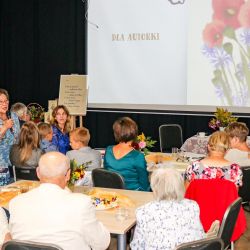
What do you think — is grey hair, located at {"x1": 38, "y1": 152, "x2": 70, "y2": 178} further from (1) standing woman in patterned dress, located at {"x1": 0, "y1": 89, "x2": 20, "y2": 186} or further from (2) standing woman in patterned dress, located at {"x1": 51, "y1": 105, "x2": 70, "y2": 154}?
(2) standing woman in patterned dress, located at {"x1": 51, "y1": 105, "x2": 70, "y2": 154}

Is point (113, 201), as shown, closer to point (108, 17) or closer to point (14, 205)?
point (14, 205)

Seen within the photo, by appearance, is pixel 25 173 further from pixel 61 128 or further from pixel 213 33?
pixel 213 33

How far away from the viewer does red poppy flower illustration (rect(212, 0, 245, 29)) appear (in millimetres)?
7219

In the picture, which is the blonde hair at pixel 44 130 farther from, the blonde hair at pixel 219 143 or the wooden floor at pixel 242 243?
the blonde hair at pixel 219 143

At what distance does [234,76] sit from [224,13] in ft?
3.15

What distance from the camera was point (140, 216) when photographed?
9.44ft

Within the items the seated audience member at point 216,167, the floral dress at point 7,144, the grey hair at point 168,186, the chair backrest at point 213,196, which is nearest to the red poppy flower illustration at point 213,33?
the floral dress at point 7,144

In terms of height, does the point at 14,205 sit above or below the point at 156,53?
below

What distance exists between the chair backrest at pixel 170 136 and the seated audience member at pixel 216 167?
3.52m

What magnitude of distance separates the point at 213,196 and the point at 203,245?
35.0 inches

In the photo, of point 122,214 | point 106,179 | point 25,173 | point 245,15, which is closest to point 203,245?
point 122,214

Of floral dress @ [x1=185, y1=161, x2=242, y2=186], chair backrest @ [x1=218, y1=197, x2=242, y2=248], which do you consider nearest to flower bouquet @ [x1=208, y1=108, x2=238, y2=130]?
floral dress @ [x1=185, y1=161, x2=242, y2=186]

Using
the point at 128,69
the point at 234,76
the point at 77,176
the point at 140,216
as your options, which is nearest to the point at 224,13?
the point at 234,76

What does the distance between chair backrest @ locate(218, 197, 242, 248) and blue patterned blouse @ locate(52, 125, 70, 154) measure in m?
3.03
